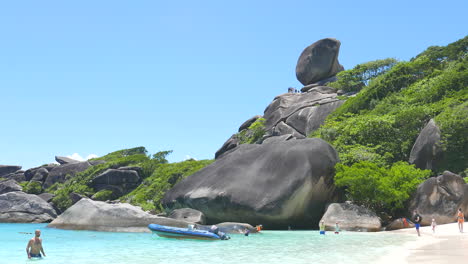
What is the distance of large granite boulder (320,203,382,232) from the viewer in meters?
23.0

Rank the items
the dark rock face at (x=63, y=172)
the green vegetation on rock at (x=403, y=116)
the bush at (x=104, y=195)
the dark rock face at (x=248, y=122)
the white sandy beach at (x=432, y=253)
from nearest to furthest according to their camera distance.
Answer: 1. the white sandy beach at (x=432, y=253)
2. the green vegetation on rock at (x=403, y=116)
3. the bush at (x=104, y=195)
4. the dark rock face at (x=248, y=122)
5. the dark rock face at (x=63, y=172)

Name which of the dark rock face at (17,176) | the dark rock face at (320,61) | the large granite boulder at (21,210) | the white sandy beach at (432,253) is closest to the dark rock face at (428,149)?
the white sandy beach at (432,253)

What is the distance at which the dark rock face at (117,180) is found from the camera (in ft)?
181

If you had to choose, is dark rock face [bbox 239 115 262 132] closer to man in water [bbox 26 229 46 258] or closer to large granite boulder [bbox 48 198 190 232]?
large granite boulder [bbox 48 198 190 232]

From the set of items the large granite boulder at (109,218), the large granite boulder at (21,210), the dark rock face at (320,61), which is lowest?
the large granite boulder at (109,218)

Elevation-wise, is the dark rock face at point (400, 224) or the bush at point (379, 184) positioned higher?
the bush at point (379, 184)

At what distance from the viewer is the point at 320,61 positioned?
6075cm

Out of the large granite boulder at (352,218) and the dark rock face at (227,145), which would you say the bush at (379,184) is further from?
the dark rock face at (227,145)

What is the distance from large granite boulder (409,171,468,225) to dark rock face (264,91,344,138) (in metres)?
20.7

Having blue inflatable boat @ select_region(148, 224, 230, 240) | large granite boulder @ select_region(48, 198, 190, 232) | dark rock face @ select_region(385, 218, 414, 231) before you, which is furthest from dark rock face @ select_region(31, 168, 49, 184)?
dark rock face @ select_region(385, 218, 414, 231)

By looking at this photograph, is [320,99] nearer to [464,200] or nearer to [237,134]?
[237,134]

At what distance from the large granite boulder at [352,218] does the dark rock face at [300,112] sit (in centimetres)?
1972

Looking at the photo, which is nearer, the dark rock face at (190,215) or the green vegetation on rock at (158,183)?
the dark rock face at (190,215)

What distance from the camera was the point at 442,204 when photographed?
73.4 feet
